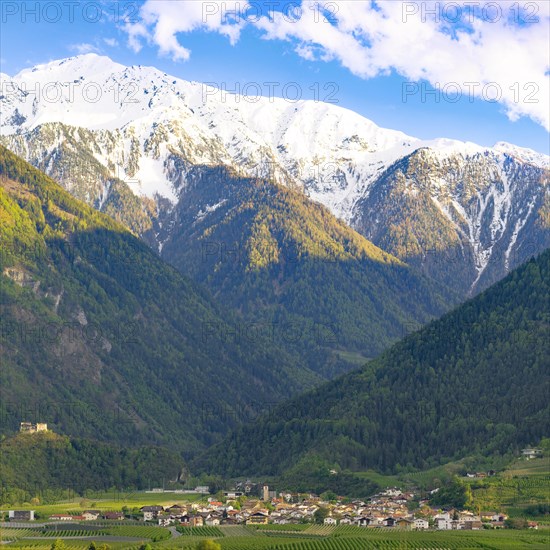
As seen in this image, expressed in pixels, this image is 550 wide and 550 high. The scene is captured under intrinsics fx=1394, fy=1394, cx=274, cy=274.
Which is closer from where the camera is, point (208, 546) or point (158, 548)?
point (208, 546)

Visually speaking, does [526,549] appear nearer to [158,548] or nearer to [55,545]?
[158,548]

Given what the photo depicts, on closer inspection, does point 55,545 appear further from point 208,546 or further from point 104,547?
point 208,546

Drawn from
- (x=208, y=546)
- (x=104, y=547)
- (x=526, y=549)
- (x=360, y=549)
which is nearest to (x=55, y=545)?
(x=104, y=547)

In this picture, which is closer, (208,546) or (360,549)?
(208,546)

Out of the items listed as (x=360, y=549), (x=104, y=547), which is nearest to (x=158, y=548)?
(x=104, y=547)

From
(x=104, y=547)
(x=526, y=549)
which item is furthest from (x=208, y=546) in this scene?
(x=526, y=549)

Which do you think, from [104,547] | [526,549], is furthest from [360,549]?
[104,547]
